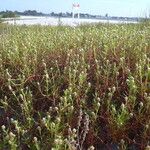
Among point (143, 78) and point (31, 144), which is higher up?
point (143, 78)

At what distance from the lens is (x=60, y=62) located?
5191 mm

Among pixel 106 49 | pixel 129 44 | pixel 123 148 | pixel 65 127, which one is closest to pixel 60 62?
pixel 106 49

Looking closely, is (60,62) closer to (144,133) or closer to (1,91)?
(1,91)

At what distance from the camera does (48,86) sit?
4527mm

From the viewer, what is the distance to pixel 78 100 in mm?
4051

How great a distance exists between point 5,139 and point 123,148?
0.95 meters

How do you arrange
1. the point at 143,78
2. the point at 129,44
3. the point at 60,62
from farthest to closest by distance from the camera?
1. the point at 129,44
2. the point at 60,62
3. the point at 143,78

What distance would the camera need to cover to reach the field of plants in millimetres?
3602

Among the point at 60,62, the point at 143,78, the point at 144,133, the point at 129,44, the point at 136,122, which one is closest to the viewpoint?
the point at 144,133

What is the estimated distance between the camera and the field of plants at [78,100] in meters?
3.60

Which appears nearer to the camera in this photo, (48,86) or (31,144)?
(31,144)

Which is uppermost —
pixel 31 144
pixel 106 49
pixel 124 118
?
pixel 106 49

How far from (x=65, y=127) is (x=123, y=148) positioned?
0.53 metres

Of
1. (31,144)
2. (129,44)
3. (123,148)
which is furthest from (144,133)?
(129,44)
